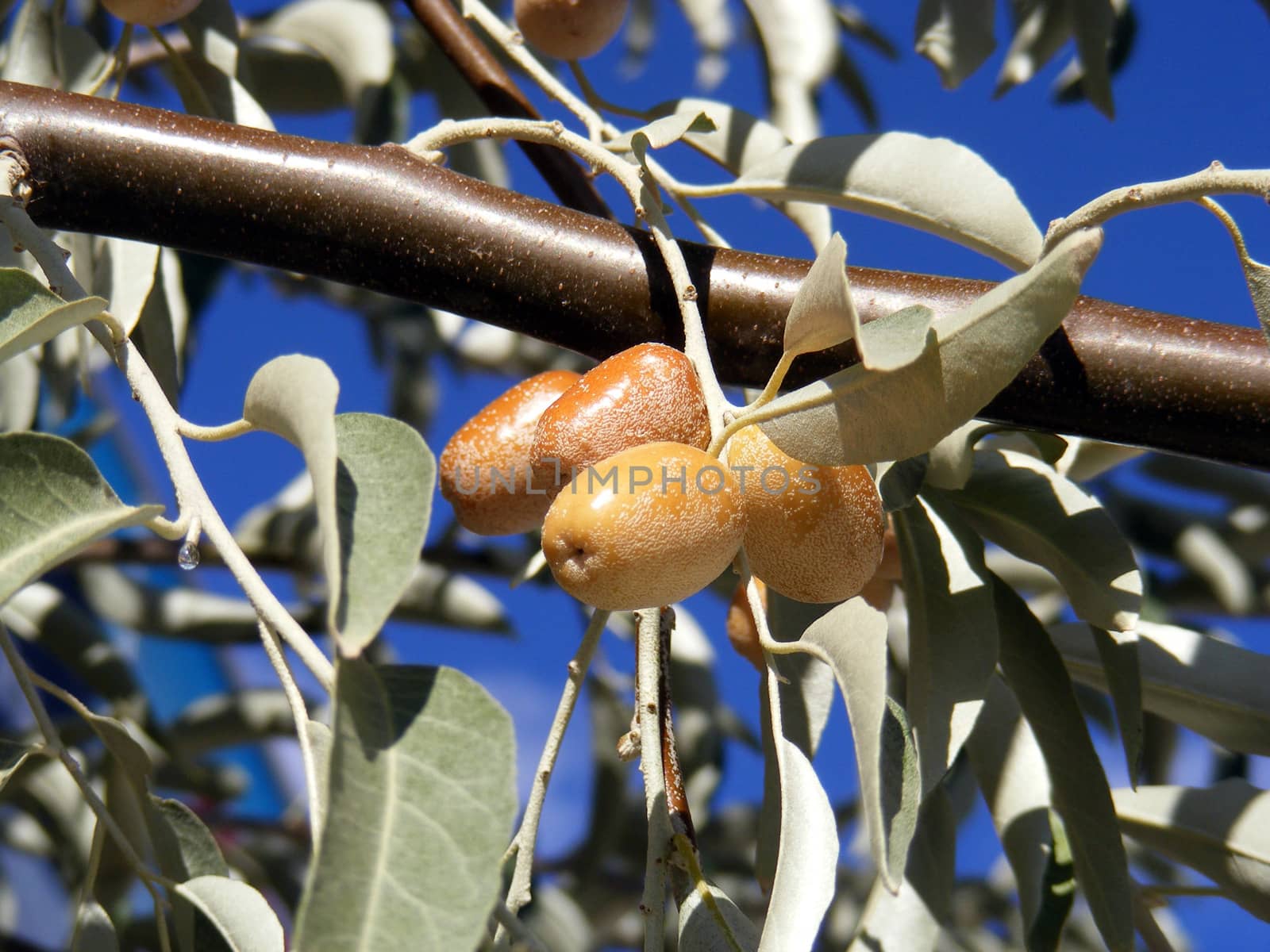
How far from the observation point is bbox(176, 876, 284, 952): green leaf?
2.11 ft

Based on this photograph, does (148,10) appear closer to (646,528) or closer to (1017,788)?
(646,528)

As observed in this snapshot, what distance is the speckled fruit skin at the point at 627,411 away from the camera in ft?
2.02

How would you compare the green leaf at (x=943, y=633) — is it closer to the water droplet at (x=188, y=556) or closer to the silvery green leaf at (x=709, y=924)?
the silvery green leaf at (x=709, y=924)

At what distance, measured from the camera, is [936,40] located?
1.33 meters

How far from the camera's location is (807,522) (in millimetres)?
602

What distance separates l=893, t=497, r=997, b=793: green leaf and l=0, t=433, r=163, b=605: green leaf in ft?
1.55

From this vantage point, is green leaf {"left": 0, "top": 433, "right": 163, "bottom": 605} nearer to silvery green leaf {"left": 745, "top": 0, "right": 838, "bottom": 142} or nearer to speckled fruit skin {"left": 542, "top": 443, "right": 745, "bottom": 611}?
speckled fruit skin {"left": 542, "top": 443, "right": 745, "bottom": 611}

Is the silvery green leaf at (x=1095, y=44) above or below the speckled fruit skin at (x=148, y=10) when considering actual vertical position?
above

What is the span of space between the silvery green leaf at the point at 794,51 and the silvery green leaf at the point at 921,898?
2.72 feet

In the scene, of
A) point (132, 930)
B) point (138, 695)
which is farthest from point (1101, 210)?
point (132, 930)

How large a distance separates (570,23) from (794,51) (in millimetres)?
431

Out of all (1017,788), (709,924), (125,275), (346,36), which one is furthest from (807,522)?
(346,36)

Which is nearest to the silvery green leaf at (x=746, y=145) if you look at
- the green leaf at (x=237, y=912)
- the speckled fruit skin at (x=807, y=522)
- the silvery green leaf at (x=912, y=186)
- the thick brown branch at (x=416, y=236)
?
the silvery green leaf at (x=912, y=186)

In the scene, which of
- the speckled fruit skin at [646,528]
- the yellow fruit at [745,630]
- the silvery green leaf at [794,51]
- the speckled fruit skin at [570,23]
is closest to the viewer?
the speckled fruit skin at [646,528]
